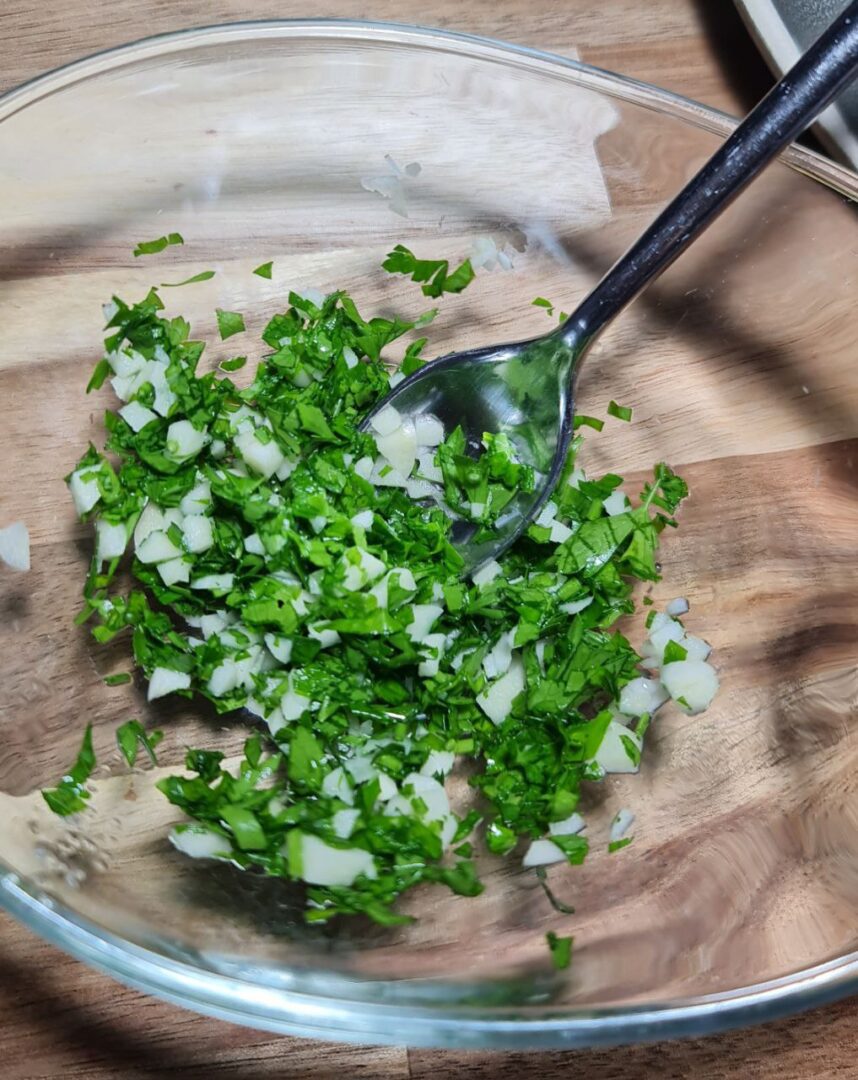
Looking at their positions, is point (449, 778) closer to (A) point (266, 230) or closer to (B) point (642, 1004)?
(B) point (642, 1004)

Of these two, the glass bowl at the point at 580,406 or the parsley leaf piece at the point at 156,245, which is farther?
the parsley leaf piece at the point at 156,245

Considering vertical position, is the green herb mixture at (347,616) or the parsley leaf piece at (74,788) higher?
the green herb mixture at (347,616)

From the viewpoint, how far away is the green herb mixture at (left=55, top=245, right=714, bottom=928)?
3.94 ft

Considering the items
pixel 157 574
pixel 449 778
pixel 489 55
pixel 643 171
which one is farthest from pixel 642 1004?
pixel 489 55

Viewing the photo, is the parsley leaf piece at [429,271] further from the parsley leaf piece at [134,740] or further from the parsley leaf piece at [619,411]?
the parsley leaf piece at [134,740]

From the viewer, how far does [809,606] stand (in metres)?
1.52

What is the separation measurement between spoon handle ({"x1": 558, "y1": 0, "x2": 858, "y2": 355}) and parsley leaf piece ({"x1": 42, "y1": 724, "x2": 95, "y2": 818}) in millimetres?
869

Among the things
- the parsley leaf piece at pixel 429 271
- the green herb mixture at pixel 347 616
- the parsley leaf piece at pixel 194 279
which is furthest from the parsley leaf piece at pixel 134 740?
the parsley leaf piece at pixel 429 271

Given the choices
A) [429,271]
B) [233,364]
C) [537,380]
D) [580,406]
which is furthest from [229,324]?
[580,406]

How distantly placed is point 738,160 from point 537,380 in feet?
1.27

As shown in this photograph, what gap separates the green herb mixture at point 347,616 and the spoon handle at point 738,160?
0.27 meters

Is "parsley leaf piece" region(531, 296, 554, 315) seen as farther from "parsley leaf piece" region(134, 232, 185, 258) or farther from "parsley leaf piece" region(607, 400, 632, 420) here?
"parsley leaf piece" region(134, 232, 185, 258)

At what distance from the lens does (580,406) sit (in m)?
1.61

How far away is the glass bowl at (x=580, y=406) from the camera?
118cm
